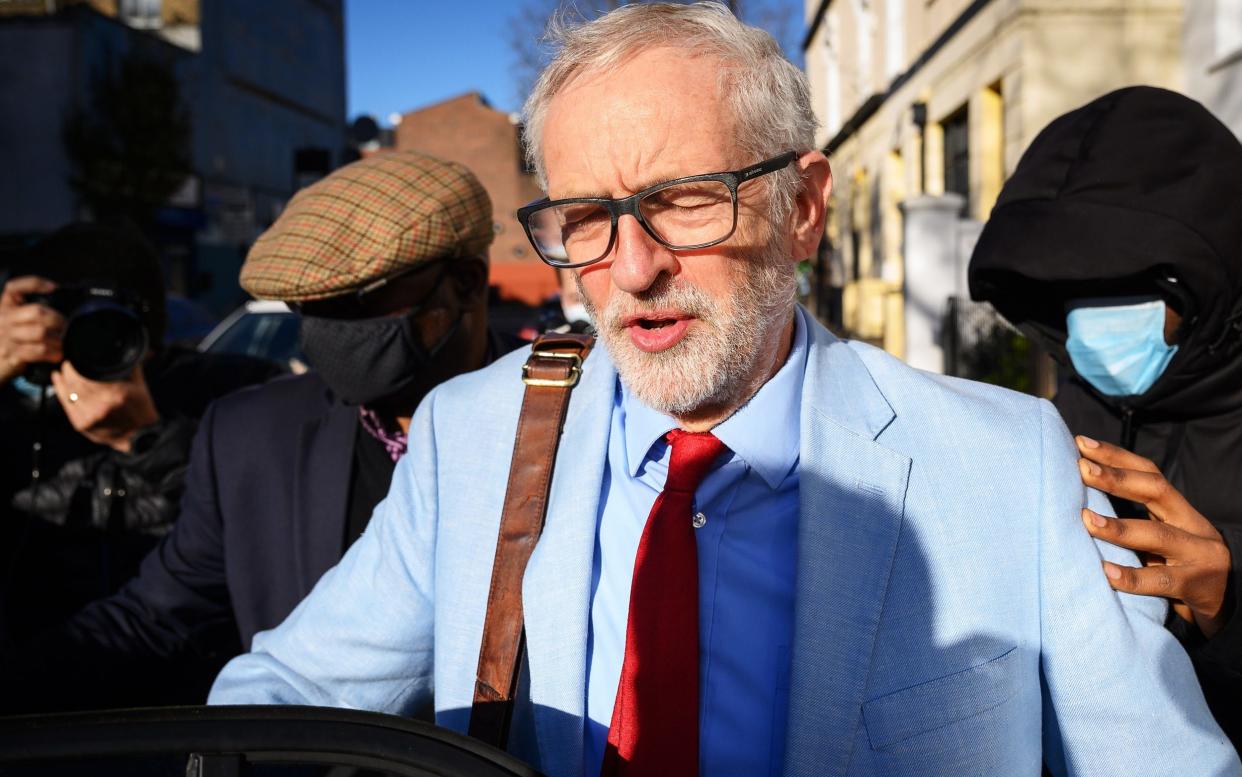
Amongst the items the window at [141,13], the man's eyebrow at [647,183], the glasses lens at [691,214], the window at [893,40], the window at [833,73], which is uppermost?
the window at [141,13]

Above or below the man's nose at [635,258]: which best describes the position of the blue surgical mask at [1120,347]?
below

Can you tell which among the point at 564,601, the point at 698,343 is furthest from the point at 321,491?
the point at 698,343

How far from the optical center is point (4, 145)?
2412 centimetres

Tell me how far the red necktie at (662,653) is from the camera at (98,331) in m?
1.70

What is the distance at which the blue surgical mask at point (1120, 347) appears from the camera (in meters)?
2.47

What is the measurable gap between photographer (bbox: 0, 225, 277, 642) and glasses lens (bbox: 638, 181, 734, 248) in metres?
1.67

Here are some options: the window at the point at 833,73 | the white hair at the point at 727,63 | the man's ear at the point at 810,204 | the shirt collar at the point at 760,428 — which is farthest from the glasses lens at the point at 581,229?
the window at the point at 833,73

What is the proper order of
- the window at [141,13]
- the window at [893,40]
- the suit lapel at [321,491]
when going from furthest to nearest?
the window at [141,13] → the window at [893,40] → the suit lapel at [321,491]

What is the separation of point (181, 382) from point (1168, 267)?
2.81m

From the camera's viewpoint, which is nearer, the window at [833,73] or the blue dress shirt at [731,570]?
the blue dress shirt at [731,570]

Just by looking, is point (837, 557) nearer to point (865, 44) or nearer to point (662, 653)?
point (662, 653)

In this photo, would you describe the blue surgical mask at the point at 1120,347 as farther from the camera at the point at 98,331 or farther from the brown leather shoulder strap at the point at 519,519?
the camera at the point at 98,331

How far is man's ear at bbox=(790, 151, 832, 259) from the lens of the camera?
1.79 meters

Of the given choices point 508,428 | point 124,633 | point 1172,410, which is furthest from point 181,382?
point 1172,410
